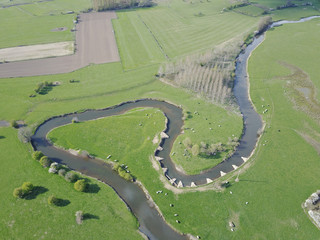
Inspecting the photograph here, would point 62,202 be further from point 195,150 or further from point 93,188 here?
point 195,150

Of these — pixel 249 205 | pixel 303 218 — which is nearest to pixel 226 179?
pixel 249 205

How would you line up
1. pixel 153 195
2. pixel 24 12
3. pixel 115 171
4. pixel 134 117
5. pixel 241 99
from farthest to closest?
pixel 24 12, pixel 241 99, pixel 134 117, pixel 115 171, pixel 153 195

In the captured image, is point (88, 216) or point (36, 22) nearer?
point (88, 216)

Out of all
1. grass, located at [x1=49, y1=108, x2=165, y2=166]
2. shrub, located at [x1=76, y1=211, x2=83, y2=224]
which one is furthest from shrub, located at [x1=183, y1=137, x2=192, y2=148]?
shrub, located at [x1=76, y1=211, x2=83, y2=224]

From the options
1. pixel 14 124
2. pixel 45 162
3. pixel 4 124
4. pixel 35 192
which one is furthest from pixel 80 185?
pixel 4 124

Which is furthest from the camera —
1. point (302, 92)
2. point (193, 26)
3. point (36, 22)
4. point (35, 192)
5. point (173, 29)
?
point (36, 22)

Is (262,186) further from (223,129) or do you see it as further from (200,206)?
(223,129)
